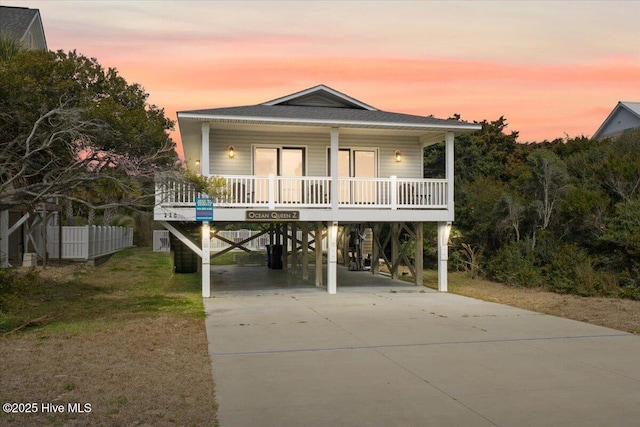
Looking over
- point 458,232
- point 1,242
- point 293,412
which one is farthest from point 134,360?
point 458,232

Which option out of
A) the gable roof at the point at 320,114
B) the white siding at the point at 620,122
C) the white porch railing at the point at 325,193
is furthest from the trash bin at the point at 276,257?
the white siding at the point at 620,122

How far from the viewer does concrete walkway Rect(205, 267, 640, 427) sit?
652 centimetres

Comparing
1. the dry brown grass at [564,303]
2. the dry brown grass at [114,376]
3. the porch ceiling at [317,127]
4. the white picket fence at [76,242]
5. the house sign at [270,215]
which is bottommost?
the dry brown grass at [564,303]

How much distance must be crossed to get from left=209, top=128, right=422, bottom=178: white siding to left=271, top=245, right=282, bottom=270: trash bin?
8.65 metres

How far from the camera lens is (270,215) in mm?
17969

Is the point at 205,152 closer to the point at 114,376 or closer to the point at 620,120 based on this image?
the point at 114,376

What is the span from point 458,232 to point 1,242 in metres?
17.3

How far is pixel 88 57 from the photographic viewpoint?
21250 mm

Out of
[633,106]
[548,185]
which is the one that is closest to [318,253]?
[548,185]

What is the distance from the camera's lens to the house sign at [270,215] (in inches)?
707

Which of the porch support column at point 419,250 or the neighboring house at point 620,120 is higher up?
the neighboring house at point 620,120

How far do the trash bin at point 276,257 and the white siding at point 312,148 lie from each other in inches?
341

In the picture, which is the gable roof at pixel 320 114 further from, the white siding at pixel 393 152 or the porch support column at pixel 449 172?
the white siding at pixel 393 152

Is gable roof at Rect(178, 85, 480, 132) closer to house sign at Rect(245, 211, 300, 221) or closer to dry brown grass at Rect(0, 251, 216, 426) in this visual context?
house sign at Rect(245, 211, 300, 221)
